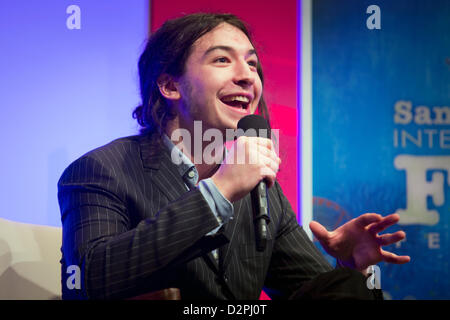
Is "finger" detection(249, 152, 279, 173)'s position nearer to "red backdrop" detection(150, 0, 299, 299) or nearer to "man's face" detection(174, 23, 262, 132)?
"man's face" detection(174, 23, 262, 132)

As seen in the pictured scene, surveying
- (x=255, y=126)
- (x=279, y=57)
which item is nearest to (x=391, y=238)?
(x=255, y=126)

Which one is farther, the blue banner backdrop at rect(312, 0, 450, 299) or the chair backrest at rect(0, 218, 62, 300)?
the blue banner backdrop at rect(312, 0, 450, 299)

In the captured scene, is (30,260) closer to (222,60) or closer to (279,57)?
(222,60)

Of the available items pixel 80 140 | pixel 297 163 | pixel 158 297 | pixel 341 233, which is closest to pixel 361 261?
pixel 341 233

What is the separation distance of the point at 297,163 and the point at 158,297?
1522 millimetres

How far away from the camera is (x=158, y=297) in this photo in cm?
104

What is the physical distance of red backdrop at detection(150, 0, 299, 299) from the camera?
236 cm

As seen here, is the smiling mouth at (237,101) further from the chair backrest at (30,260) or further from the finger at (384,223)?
the chair backrest at (30,260)

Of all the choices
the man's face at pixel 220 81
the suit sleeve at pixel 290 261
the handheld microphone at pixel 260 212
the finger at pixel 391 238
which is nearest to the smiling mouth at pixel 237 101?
the man's face at pixel 220 81

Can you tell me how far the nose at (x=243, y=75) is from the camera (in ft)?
4.60

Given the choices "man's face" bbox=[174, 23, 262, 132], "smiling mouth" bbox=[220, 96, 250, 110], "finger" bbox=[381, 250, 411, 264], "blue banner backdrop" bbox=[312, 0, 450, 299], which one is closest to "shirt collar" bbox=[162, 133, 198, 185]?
"man's face" bbox=[174, 23, 262, 132]

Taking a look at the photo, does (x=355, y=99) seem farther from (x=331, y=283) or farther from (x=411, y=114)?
(x=331, y=283)

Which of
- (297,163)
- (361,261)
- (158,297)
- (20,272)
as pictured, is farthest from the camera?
(297,163)

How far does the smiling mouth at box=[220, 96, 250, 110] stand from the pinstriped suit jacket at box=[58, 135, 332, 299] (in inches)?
10.6
